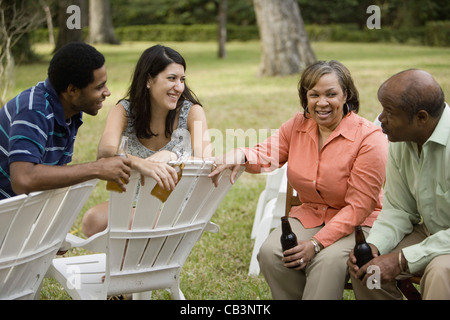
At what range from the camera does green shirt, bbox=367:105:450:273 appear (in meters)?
2.74

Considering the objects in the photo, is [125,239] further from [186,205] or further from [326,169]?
[326,169]

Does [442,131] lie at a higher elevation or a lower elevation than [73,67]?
lower

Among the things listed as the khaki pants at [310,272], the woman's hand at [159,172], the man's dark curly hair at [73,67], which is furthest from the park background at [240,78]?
the man's dark curly hair at [73,67]

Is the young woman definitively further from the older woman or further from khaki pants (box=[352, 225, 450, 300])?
khaki pants (box=[352, 225, 450, 300])

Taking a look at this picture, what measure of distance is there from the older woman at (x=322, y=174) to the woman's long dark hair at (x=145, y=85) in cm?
78

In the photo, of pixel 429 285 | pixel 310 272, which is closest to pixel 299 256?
pixel 310 272

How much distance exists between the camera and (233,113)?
10.4 meters

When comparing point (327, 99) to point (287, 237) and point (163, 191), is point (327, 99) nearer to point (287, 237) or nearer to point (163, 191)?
point (287, 237)

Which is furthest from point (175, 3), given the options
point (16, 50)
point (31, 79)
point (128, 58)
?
point (31, 79)

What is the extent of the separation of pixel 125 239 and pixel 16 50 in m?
16.3

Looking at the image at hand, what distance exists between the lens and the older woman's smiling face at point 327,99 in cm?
317

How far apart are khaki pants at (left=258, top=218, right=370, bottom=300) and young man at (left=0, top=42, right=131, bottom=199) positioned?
2.89 ft

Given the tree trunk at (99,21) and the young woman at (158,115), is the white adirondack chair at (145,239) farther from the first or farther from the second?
the tree trunk at (99,21)

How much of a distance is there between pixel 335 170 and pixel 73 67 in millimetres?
1478
